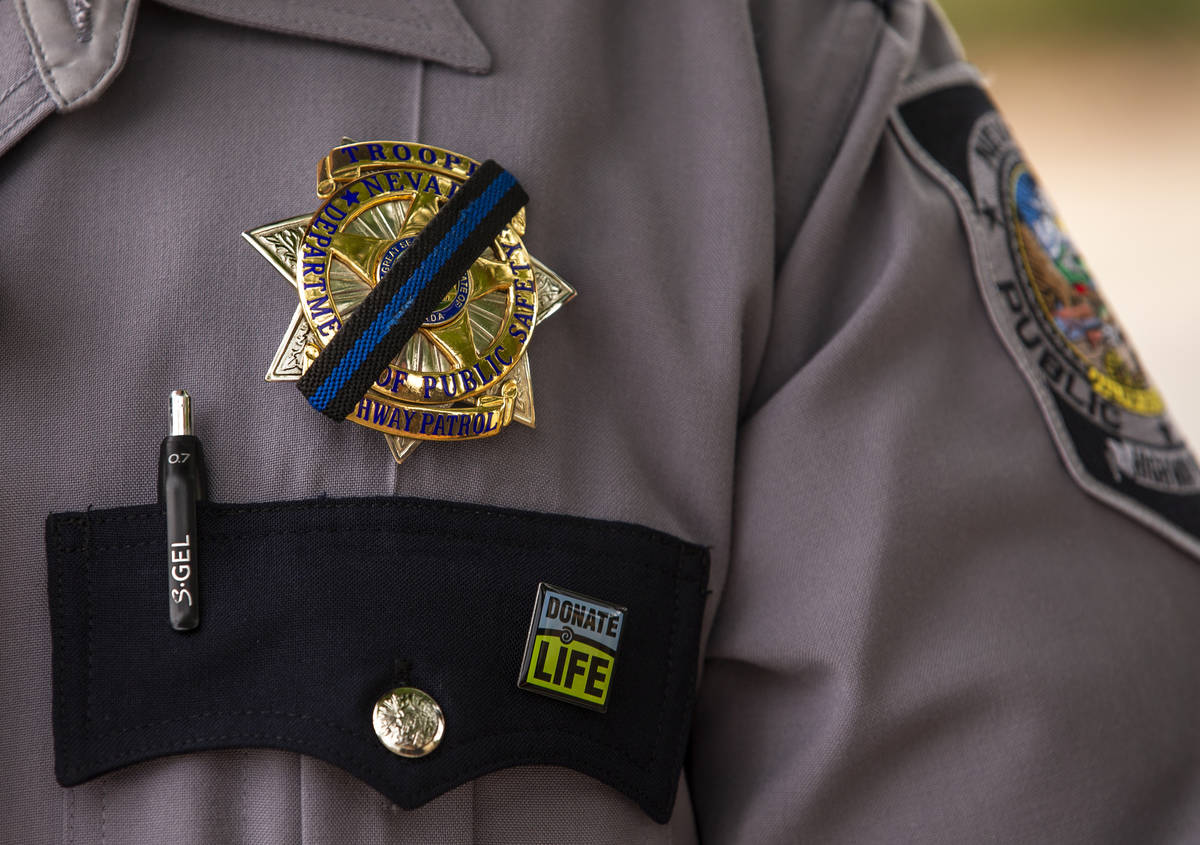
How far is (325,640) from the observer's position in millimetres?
530

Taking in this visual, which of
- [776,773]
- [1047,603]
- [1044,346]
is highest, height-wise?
[1044,346]

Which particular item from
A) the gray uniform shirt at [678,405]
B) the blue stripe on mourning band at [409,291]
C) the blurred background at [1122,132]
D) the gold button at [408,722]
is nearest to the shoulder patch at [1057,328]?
the gray uniform shirt at [678,405]

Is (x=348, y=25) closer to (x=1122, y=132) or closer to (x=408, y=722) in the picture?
(x=408, y=722)

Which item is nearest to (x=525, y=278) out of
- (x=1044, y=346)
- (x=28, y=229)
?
(x=28, y=229)

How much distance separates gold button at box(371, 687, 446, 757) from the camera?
0.52 metres

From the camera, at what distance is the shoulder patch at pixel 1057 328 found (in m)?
0.71

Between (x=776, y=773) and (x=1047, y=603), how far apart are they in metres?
0.19

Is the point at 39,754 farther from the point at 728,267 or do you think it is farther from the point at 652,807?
the point at 728,267

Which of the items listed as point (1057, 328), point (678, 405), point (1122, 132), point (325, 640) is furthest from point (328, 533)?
point (1122, 132)

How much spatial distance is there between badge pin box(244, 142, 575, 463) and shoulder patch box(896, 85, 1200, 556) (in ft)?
1.04

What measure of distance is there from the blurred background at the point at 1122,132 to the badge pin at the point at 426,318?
3.16 meters

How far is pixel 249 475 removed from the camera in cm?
55

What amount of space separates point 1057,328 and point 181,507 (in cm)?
55

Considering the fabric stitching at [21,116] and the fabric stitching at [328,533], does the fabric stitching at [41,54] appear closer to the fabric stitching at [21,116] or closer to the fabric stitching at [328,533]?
the fabric stitching at [21,116]
